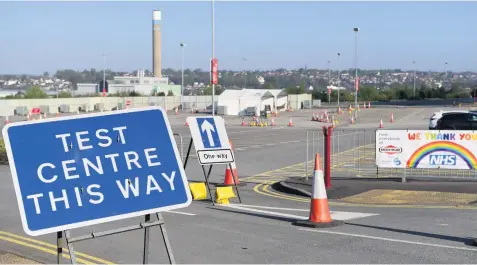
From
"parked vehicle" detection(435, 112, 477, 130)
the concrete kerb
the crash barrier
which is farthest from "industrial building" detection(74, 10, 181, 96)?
the concrete kerb

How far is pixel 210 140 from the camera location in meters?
15.3

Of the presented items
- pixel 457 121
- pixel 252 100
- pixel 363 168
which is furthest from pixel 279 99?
pixel 363 168

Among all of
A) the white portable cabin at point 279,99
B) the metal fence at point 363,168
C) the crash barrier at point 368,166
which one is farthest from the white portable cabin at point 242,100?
the crash barrier at point 368,166

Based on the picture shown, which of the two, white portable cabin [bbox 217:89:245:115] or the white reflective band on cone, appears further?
white portable cabin [bbox 217:89:245:115]

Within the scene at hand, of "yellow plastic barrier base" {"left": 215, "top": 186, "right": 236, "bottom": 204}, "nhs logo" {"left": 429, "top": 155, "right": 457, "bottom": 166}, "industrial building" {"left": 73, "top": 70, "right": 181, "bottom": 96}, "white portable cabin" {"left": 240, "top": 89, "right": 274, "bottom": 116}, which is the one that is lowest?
"yellow plastic barrier base" {"left": 215, "top": 186, "right": 236, "bottom": 204}

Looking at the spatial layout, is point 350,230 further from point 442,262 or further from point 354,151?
point 354,151

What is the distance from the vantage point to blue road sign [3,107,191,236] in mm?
5168

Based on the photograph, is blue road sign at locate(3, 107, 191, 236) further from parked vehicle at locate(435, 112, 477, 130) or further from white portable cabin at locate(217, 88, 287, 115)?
white portable cabin at locate(217, 88, 287, 115)

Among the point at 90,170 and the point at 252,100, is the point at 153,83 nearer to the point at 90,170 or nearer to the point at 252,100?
the point at 252,100

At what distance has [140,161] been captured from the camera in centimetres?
543

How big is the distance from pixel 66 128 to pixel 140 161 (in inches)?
23.2

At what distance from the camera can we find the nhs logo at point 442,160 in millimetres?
16938

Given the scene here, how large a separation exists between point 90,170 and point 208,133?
32.9ft

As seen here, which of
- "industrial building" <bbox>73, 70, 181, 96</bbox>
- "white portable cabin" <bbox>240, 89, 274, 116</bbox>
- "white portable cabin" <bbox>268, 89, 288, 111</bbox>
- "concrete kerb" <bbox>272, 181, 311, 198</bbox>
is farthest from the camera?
"industrial building" <bbox>73, 70, 181, 96</bbox>
